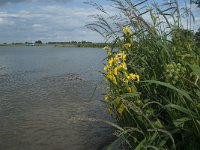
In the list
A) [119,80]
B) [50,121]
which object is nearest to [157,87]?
[119,80]

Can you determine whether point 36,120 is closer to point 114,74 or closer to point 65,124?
point 65,124

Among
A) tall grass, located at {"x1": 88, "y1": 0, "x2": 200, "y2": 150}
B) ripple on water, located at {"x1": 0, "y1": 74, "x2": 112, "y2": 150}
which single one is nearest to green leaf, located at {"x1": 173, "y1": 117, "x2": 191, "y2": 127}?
tall grass, located at {"x1": 88, "y1": 0, "x2": 200, "y2": 150}

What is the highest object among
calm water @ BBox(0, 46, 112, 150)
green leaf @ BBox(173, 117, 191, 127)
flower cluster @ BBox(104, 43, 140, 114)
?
flower cluster @ BBox(104, 43, 140, 114)

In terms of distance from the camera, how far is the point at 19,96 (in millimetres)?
15289

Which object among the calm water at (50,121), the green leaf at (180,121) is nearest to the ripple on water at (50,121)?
the calm water at (50,121)

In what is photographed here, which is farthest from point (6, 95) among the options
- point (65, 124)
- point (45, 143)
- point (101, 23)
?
point (101, 23)

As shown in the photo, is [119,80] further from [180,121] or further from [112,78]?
[180,121]

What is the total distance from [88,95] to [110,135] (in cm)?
689

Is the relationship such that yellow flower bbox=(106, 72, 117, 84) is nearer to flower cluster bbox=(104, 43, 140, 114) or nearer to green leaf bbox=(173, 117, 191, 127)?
flower cluster bbox=(104, 43, 140, 114)

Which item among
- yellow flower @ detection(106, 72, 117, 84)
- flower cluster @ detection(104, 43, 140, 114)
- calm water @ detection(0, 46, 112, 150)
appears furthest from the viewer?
calm water @ detection(0, 46, 112, 150)

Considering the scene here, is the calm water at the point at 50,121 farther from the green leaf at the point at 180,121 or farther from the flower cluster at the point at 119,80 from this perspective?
the green leaf at the point at 180,121

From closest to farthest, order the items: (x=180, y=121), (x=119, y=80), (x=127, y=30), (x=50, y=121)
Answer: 1. (x=180, y=121)
2. (x=119, y=80)
3. (x=127, y=30)
4. (x=50, y=121)

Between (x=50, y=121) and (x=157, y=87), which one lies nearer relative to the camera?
(x=157, y=87)

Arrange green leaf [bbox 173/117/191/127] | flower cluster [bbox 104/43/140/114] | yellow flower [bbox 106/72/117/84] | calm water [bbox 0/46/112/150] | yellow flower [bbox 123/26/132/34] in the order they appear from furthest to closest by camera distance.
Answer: calm water [bbox 0/46/112/150], yellow flower [bbox 123/26/132/34], yellow flower [bbox 106/72/117/84], flower cluster [bbox 104/43/140/114], green leaf [bbox 173/117/191/127]
